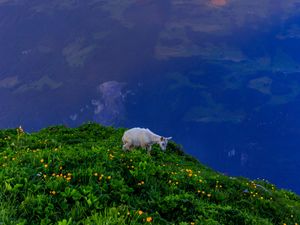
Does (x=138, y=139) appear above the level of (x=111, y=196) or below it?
below

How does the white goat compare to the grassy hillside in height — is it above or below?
below

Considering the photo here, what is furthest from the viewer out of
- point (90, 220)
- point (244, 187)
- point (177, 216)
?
point (244, 187)

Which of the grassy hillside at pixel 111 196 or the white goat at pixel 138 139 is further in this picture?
the white goat at pixel 138 139

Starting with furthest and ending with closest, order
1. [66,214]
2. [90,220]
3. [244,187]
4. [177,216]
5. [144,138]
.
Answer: [144,138] → [244,187] → [177,216] → [66,214] → [90,220]

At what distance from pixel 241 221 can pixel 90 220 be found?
4.44 m

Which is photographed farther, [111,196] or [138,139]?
[138,139]

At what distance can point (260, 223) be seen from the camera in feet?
34.3

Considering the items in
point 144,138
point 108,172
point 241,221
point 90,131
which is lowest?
point 90,131

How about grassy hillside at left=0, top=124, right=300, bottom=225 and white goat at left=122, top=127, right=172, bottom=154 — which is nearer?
grassy hillside at left=0, top=124, right=300, bottom=225

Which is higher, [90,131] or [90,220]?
[90,220]

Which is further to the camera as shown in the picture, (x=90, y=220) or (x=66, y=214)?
(x=66, y=214)

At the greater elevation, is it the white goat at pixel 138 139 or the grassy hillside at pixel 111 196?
the grassy hillside at pixel 111 196

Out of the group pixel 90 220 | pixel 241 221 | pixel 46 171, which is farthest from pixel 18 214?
pixel 241 221

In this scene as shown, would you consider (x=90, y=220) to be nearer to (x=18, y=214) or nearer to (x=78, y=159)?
(x=18, y=214)
